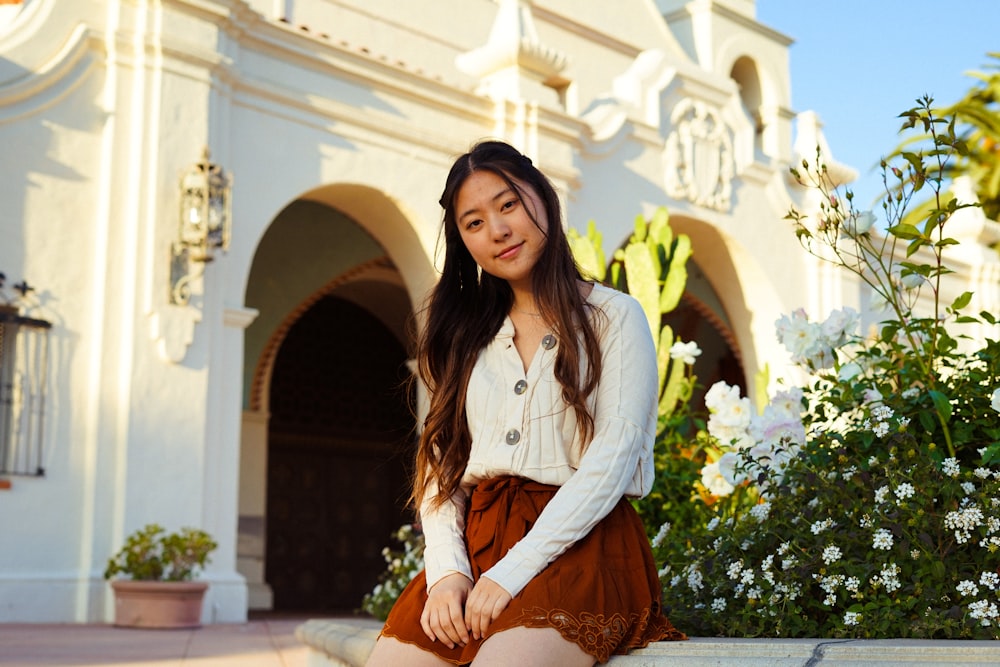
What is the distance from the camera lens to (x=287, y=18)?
10.5 m

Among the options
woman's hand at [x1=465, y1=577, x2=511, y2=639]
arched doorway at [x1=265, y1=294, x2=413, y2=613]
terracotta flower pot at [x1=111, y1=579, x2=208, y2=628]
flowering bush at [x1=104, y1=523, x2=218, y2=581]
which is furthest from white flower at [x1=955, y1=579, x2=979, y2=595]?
arched doorway at [x1=265, y1=294, x2=413, y2=613]

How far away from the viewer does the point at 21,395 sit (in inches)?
291

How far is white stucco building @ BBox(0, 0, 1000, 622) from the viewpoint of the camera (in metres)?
7.56

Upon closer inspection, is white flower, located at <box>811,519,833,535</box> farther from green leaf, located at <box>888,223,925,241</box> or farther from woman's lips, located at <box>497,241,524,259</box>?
woman's lips, located at <box>497,241,524,259</box>

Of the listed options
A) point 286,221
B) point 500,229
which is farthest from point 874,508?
point 286,221

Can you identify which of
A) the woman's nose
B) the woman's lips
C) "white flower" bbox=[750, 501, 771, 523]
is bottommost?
"white flower" bbox=[750, 501, 771, 523]

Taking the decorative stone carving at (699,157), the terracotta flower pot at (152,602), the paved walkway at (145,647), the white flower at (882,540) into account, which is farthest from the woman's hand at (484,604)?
the decorative stone carving at (699,157)

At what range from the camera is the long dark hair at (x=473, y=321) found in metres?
2.40

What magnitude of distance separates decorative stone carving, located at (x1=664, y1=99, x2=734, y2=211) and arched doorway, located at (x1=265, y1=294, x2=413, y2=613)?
346 centimetres

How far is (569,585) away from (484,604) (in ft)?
0.52

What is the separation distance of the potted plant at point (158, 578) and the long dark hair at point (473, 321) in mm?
4904

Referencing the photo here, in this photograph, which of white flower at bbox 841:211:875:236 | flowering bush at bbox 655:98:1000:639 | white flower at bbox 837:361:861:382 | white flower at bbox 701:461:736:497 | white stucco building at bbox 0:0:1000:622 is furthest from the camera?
white stucco building at bbox 0:0:1000:622

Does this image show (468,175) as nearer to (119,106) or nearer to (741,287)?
(119,106)

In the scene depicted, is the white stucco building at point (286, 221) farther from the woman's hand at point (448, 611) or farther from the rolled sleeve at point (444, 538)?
the woman's hand at point (448, 611)
